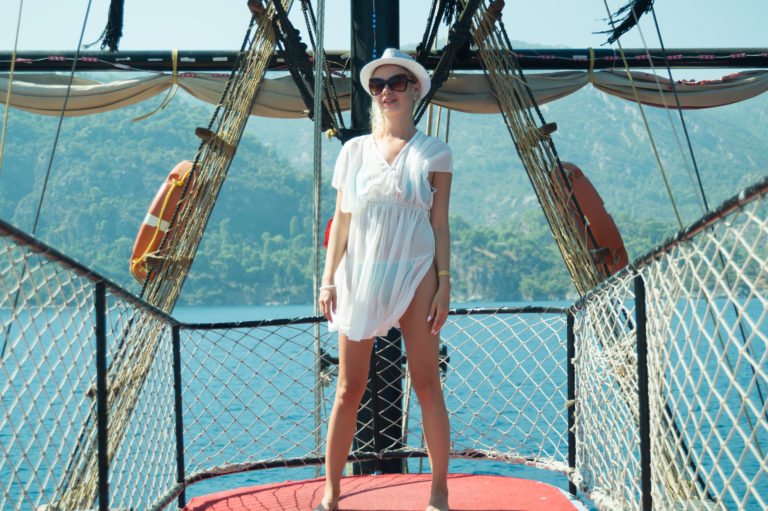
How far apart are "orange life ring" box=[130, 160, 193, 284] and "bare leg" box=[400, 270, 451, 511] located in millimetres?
3005

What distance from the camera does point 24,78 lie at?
664 cm

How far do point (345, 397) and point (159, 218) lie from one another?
125 inches

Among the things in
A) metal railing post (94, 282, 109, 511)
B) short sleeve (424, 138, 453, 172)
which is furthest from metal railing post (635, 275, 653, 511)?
metal railing post (94, 282, 109, 511)

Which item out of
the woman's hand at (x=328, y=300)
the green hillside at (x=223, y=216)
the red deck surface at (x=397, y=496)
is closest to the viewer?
the woman's hand at (x=328, y=300)

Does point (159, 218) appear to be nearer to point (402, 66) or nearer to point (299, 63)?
point (299, 63)

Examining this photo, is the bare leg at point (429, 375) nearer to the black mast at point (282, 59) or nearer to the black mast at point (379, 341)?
the black mast at point (379, 341)

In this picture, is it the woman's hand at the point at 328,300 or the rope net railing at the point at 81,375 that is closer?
the rope net railing at the point at 81,375

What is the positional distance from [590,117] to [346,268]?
161 m

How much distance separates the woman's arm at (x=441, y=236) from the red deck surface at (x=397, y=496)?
2.48ft

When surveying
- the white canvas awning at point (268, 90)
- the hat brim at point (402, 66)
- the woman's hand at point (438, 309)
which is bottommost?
the woman's hand at point (438, 309)

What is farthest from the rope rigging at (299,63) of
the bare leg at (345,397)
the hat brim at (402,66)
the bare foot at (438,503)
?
the bare foot at (438,503)

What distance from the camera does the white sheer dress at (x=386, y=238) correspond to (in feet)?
8.26

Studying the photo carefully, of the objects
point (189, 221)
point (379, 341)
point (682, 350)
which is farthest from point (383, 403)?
point (682, 350)

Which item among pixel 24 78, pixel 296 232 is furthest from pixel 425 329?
pixel 296 232
